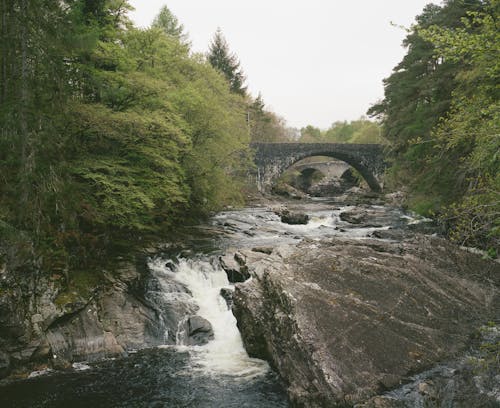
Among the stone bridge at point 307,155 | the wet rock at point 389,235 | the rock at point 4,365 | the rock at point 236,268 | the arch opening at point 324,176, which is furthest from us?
the arch opening at point 324,176

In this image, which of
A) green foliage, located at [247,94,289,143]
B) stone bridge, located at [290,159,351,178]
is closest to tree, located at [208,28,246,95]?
green foliage, located at [247,94,289,143]

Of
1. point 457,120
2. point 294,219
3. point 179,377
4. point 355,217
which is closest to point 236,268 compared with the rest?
point 179,377

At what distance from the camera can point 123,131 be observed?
41.0 feet

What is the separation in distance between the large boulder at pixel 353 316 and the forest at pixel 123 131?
5.63 feet

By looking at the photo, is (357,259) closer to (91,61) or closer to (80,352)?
(80,352)

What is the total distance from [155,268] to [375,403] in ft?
30.0

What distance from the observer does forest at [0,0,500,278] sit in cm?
771

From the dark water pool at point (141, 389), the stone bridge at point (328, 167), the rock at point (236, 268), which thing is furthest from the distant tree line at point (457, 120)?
the stone bridge at point (328, 167)

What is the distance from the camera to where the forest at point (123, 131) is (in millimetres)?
7715

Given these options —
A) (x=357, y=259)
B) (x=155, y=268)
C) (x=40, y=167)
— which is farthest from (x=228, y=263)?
(x=40, y=167)

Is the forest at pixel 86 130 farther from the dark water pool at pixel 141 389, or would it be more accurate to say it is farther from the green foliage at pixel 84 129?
the dark water pool at pixel 141 389

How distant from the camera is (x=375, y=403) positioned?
21.2 feet

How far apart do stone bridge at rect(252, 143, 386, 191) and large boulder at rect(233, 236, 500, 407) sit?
3466cm

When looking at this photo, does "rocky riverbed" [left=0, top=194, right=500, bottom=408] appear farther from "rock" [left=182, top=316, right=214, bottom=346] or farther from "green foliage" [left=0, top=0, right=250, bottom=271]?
"green foliage" [left=0, top=0, right=250, bottom=271]
